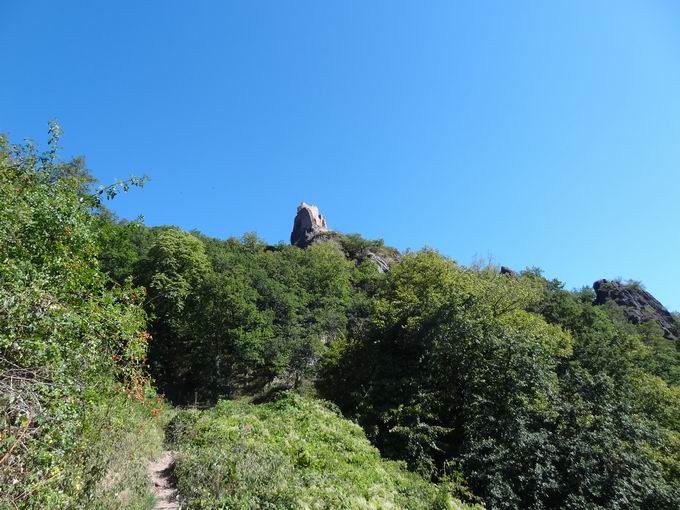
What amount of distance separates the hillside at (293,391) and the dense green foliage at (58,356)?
0.03m

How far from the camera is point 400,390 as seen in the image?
17.6 m

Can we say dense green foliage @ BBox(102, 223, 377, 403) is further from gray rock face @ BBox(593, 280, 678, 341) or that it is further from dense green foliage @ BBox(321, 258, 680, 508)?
gray rock face @ BBox(593, 280, 678, 341)

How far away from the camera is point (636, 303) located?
188ft

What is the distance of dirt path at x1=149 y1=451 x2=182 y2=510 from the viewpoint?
7.64m

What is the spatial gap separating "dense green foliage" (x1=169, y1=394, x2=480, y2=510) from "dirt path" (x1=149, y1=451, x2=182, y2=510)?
265 millimetres

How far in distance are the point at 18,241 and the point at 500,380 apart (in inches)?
668

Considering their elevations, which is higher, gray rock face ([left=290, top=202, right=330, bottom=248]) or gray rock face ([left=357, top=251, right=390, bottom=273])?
gray rock face ([left=290, top=202, right=330, bottom=248])

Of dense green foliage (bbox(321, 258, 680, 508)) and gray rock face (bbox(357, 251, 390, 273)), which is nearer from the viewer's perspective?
dense green foliage (bbox(321, 258, 680, 508))

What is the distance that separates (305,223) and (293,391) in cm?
7624

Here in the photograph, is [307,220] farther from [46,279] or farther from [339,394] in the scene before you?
[46,279]

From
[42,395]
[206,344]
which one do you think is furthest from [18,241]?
[206,344]

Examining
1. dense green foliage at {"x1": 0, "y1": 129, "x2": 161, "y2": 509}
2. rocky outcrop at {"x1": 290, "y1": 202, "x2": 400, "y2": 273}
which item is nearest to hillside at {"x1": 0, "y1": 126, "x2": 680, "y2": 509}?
dense green foliage at {"x1": 0, "y1": 129, "x2": 161, "y2": 509}

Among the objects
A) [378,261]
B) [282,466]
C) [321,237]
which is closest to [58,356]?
[282,466]

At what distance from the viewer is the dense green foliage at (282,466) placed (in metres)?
7.02
